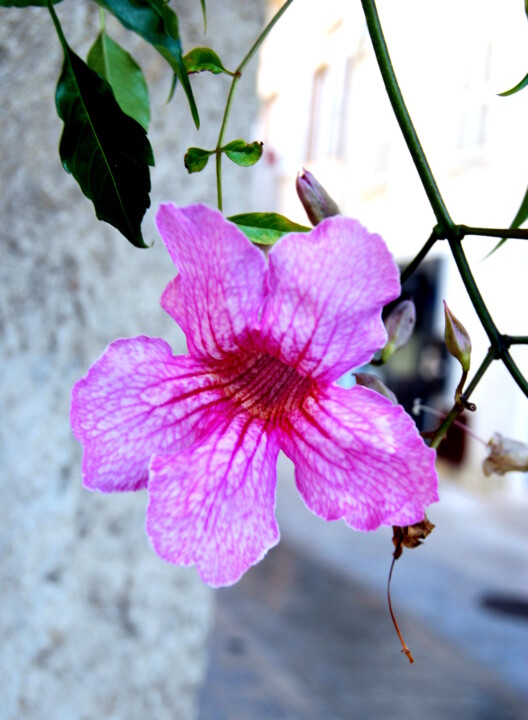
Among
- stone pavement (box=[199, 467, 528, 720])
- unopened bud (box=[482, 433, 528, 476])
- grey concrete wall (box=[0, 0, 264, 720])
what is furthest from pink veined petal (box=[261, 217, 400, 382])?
stone pavement (box=[199, 467, 528, 720])

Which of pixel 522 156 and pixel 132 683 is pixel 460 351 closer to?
pixel 132 683

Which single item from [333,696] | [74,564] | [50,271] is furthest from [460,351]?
[333,696]

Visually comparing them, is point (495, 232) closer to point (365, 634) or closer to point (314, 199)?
point (314, 199)

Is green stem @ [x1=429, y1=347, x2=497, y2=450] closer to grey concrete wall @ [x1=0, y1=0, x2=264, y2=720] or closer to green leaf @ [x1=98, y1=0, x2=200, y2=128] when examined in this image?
green leaf @ [x1=98, y1=0, x2=200, y2=128]

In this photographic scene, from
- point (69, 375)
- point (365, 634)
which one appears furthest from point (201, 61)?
point (365, 634)

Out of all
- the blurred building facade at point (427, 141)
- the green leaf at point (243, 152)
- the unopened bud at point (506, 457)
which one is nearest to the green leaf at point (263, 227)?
the green leaf at point (243, 152)

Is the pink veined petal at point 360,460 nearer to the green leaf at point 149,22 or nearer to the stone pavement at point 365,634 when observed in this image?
the green leaf at point 149,22
